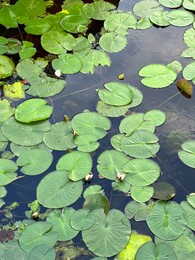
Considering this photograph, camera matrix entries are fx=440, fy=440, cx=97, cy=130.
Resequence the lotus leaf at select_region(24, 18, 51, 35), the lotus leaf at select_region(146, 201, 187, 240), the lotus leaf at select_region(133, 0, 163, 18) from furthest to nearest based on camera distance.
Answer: the lotus leaf at select_region(133, 0, 163, 18) < the lotus leaf at select_region(24, 18, 51, 35) < the lotus leaf at select_region(146, 201, 187, 240)

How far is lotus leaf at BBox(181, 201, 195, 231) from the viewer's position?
7.78 ft

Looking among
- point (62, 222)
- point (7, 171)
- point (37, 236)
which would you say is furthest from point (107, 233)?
point (7, 171)

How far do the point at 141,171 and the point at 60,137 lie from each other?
583mm

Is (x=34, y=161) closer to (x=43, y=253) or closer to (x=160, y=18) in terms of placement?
(x=43, y=253)

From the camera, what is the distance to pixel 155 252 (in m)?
2.25

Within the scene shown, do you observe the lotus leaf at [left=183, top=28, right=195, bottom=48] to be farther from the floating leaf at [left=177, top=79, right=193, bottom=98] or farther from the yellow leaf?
the yellow leaf

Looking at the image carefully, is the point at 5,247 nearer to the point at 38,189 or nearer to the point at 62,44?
the point at 38,189

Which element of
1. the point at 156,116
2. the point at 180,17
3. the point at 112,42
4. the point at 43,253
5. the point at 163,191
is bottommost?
the point at 43,253

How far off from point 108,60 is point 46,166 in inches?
44.6

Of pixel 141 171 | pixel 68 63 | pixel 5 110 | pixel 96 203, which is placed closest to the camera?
pixel 96 203

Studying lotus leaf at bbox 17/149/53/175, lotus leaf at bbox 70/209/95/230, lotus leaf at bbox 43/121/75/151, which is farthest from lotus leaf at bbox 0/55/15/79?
lotus leaf at bbox 70/209/95/230

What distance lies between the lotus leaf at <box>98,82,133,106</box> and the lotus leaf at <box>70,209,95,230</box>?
88 centimetres

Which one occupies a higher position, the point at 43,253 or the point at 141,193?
the point at 141,193

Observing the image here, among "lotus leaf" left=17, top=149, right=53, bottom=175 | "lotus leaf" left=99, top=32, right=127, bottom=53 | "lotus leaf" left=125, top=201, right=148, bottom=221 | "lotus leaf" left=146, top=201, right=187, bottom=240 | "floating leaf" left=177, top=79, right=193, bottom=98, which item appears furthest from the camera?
"lotus leaf" left=99, top=32, right=127, bottom=53
